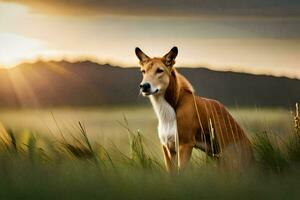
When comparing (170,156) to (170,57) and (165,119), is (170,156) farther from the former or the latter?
(170,57)

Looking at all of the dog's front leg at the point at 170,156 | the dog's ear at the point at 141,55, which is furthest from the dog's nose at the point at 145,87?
the dog's front leg at the point at 170,156

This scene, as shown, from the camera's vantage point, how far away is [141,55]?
4.88m

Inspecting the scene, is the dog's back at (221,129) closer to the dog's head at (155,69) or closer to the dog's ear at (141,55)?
the dog's head at (155,69)

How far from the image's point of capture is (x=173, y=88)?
5031mm

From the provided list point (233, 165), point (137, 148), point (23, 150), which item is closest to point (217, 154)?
point (233, 165)

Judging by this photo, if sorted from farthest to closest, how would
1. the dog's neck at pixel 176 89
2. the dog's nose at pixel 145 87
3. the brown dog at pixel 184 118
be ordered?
the dog's neck at pixel 176 89
the brown dog at pixel 184 118
the dog's nose at pixel 145 87

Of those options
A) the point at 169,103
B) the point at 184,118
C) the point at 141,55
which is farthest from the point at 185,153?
the point at 141,55

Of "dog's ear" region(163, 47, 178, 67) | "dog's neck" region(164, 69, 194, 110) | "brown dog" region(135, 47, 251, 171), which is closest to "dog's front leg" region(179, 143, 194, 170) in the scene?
"brown dog" region(135, 47, 251, 171)

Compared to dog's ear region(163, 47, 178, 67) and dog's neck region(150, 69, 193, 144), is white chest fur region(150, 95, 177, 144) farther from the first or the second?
dog's ear region(163, 47, 178, 67)

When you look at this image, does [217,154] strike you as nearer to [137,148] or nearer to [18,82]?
[137,148]

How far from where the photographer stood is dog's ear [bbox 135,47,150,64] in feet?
15.9

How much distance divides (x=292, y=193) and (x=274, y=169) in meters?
0.49

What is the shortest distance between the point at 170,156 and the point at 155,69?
50cm

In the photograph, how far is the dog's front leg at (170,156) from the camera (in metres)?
4.83
